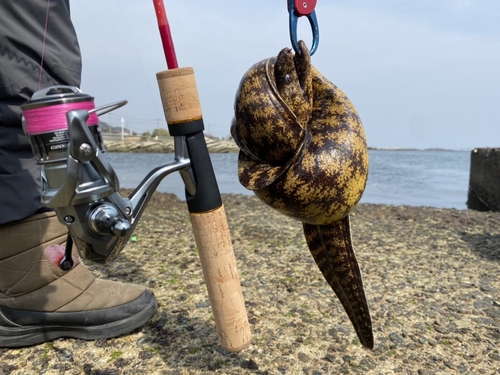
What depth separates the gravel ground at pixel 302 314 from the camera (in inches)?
85.3

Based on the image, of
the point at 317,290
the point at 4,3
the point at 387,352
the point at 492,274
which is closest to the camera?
the point at 4,3

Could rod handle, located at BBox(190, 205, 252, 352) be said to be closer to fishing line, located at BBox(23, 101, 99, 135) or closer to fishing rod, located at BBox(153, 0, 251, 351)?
fishing rod, located at BBox(153, 0, 251, 351)

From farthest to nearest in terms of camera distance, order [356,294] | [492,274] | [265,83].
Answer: [492,274]
[356,294]
[265,83]

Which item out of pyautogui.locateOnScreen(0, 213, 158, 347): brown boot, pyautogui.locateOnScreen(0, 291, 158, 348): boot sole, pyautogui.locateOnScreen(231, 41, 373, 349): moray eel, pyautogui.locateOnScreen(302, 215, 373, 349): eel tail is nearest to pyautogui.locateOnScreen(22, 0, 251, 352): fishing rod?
pyautogui.locateOnScreen(231, 41, 373, 349): moray eel

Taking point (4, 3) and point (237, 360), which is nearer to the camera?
point (4, 3)

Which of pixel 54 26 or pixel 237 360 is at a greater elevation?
pixel 54 26

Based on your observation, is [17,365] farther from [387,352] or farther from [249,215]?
[249,215]

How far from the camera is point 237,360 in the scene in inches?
85.4

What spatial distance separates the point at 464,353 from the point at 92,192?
2.08 metres

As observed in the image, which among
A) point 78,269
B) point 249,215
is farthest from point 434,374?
point 249,215

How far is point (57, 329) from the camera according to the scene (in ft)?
7.58

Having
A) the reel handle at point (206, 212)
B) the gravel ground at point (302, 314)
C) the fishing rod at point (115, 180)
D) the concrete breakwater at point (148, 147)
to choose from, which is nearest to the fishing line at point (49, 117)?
the fishing rod at point (115, 180)

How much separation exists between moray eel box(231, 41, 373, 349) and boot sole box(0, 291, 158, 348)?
4.56 ft

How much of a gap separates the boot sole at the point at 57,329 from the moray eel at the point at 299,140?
1389mm
